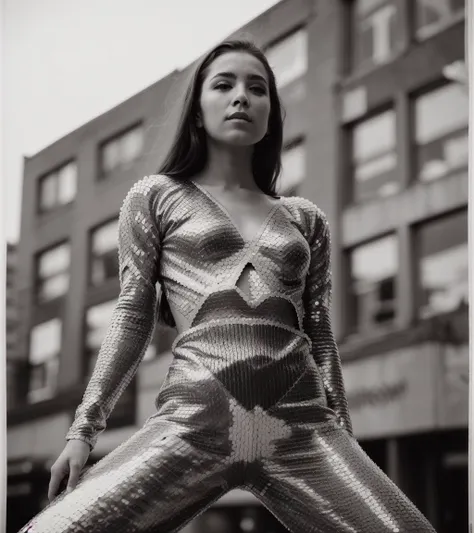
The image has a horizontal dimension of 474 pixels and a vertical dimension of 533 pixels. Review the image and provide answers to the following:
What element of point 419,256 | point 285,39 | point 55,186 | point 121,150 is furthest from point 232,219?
point 55,186

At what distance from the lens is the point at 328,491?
145cm

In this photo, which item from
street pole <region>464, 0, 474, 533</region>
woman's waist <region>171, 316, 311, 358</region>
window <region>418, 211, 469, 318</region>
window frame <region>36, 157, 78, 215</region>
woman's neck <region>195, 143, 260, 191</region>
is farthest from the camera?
window frame <region>36, 157, 78, 215</region>

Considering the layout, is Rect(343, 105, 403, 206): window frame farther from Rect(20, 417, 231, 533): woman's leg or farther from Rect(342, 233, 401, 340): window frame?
Rect(20, 417, 231, 533): woman's leg

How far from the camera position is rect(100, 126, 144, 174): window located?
174 inches

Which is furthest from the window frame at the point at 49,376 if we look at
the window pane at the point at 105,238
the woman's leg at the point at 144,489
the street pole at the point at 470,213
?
the woman's leg at the point at 144,489

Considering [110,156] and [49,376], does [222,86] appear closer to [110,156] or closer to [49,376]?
[110,156]

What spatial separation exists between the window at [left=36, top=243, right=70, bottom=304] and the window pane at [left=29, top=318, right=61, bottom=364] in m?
0.14

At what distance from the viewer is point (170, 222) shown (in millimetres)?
1658

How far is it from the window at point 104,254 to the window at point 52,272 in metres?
0.18

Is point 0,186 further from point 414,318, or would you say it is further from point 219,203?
point 219,203

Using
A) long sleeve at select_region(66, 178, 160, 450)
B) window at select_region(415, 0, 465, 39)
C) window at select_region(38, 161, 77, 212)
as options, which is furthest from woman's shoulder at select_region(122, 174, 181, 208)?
window at select_region(38, 161, 77, 212)

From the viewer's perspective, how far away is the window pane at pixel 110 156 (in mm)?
4543

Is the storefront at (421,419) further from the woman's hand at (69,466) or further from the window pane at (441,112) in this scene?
the woman's hand at (69,466)

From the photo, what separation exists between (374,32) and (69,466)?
321 centimetres
